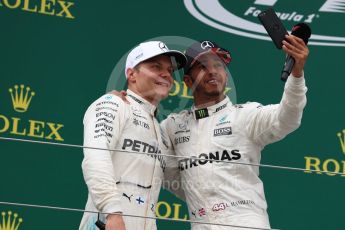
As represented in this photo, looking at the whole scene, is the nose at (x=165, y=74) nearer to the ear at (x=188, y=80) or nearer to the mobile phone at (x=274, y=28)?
the ear at (x=188, y=80)

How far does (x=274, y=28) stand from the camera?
2.49 meters

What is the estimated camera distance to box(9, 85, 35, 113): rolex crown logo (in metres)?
3.47

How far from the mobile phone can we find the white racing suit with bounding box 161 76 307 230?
0.22 metres

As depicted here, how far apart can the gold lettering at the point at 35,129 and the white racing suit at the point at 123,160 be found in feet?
2.55

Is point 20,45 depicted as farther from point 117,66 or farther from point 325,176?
point 325,176

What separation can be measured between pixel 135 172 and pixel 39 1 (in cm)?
119

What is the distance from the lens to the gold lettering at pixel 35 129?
3.44 m

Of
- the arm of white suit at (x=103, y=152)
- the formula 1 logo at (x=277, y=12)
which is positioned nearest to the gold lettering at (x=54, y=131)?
the formula 1 logo at (x=277, y=12)

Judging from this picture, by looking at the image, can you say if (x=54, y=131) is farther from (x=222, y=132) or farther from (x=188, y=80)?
(x=222, y=132)

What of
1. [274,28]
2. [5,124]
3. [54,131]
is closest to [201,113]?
[274,28]

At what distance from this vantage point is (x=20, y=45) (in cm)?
356

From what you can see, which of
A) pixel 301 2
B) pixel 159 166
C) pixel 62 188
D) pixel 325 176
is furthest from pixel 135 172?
pixel 301 2

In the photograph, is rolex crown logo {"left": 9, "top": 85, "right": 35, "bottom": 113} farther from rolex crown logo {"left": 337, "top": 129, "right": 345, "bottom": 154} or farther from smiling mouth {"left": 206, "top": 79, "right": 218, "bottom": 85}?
rolex crown logo {"left": 337, "top": 129, "right": 345, "bottom": 154}

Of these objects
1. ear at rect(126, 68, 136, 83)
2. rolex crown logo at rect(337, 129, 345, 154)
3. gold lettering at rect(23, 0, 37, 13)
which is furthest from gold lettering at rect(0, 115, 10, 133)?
rolex crown logo at rect(337, 129, 345, 154)
